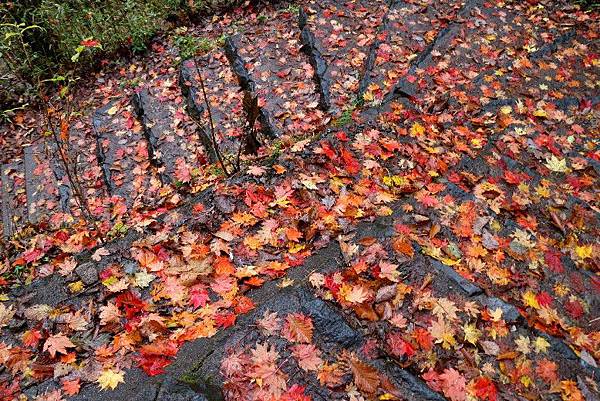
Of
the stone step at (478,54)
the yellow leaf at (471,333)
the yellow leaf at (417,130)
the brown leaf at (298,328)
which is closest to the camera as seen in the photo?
the brown leaf at (298,328)

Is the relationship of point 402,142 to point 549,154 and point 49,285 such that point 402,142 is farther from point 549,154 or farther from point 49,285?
point 49,285

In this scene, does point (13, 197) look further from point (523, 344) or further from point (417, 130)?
point (523, 344)

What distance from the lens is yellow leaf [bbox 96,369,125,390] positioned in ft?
8.04

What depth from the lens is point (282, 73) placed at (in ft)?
22.1

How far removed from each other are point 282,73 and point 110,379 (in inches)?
212

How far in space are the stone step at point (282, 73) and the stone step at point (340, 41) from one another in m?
0.22

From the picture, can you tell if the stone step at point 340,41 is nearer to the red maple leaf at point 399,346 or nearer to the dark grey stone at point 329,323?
the dark grey stone at point 329,323

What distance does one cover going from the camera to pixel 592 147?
15.9 ft

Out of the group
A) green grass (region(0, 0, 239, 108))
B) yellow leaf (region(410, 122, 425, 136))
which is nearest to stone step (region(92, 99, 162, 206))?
green grass (region(0, 0, 239, 108))

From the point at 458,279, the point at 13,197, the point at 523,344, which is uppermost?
the point at 458,279

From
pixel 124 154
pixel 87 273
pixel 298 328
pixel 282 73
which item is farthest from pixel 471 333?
pixel 124 154

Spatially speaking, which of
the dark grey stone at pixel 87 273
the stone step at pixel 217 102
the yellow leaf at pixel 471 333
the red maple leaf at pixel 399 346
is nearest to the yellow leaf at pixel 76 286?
the dark grey stone at pixel 87 273

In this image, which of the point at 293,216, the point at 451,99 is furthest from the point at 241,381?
the point at 451,99

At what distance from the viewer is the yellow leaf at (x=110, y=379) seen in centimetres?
245
